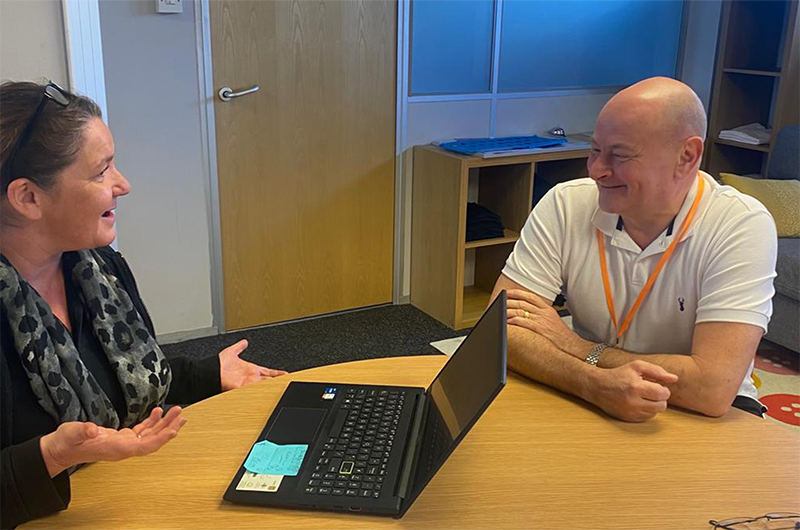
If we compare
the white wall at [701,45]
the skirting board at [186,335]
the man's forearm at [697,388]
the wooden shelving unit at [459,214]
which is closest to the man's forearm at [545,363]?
the man's forearm at [697,388]

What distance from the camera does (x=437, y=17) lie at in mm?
3701

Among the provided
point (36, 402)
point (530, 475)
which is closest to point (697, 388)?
point (530, 475)

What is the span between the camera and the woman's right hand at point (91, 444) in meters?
1.06

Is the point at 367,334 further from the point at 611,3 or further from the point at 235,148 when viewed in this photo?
the point at 611,3

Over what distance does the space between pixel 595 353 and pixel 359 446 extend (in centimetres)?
61

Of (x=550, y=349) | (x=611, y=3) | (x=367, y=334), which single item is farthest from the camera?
(x=611, y=3)

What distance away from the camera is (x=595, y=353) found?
63.1 inches

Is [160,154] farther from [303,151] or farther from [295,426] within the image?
[295,426]

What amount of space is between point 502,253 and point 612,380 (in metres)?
2.59

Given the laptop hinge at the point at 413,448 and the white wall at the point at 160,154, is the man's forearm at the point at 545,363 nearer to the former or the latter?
the laptop hinge at the point at 413,448

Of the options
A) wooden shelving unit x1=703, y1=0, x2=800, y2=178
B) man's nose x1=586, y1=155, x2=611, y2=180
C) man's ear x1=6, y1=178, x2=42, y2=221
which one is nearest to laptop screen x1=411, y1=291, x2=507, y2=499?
man's nose x1=586, y1=155, x2=611, y2=180

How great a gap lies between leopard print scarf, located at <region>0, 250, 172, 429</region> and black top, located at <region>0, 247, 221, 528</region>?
0.02m

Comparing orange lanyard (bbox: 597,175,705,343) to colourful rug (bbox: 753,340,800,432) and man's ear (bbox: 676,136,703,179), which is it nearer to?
man's ear (bbox: 676,136,703,179)

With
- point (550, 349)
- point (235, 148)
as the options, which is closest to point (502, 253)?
point (235, 148)
